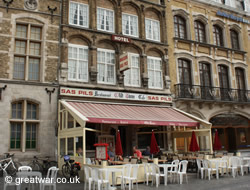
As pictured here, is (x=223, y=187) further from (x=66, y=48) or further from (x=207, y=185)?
(x=66, y=48)

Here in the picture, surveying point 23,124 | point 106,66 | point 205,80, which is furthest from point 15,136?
point 205,80

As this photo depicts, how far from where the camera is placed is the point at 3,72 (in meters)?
12.4

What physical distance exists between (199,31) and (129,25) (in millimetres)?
5629

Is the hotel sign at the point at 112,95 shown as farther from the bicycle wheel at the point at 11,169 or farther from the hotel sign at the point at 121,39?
the bicycle wheel at the point at 11,169

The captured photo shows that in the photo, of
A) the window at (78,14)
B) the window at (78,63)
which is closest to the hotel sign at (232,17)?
the window at (78,14)

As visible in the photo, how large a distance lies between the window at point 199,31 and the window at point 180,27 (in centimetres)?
93

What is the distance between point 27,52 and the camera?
1314 centimetres

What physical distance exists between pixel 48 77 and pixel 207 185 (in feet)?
27.8

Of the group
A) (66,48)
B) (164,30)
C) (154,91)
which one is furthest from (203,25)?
(66,48)

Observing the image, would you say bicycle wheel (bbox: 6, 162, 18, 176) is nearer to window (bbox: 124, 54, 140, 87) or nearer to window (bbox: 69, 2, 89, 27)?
window (bbox: 124, 54, 140, 87)

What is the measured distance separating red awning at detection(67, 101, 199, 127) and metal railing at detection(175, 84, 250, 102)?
1.79m

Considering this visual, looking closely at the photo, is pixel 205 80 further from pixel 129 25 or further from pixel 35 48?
pixel 35 48

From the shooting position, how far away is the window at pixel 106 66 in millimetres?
14795

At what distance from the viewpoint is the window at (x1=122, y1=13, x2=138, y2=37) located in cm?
1605
